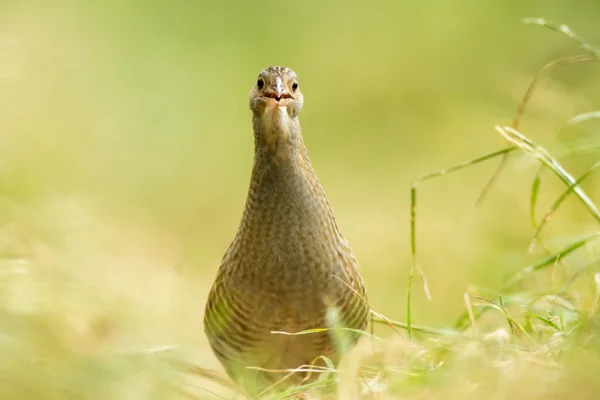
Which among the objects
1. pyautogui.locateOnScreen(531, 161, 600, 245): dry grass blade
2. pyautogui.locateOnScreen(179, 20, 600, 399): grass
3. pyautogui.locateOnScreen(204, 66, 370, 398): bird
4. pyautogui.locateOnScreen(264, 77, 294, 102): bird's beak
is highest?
pyautogui.locateOnScreen(264, 77, 294, 102): bird's beak

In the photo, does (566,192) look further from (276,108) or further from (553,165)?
(276,108)

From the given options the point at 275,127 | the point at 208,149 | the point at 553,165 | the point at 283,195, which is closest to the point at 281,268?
the point at 283,195

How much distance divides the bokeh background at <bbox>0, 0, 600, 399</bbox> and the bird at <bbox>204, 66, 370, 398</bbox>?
258mm

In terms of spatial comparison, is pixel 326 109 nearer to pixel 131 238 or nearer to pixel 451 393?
pixel 131 238

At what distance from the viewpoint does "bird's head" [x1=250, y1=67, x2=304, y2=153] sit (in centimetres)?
366

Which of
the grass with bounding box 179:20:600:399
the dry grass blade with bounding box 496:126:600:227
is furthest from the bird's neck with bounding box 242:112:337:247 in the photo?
the dry grass blade with bounding box 496:126:600:227

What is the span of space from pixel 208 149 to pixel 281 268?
5891 mm

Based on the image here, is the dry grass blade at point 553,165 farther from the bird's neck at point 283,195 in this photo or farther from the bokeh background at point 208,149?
the bird's neck at point 283,195

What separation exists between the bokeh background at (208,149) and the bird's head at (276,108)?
2.41 ft

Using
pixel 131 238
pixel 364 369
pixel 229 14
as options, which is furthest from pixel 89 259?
pixel 229 14

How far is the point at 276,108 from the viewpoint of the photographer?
12.0 ft

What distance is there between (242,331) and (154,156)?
5.53m

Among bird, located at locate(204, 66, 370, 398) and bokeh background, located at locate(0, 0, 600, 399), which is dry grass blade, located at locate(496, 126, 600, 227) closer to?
bokeh background, located at locate(0, 0, 600, 399)

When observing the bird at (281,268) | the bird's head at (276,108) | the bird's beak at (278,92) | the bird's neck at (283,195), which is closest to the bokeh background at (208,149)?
the bird at (281,268)
